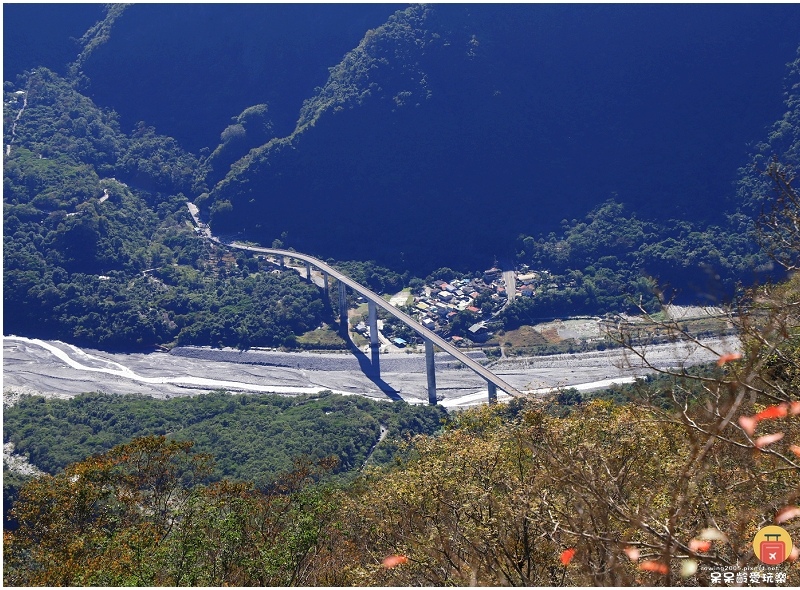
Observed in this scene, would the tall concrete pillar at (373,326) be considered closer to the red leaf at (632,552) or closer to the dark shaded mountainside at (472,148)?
the dark shaded mountainside at (472,148)

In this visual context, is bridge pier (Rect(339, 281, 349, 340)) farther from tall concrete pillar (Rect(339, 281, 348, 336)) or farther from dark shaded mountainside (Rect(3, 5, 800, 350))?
dark shaded mountainside (Rect(3, 5, 800, 350))

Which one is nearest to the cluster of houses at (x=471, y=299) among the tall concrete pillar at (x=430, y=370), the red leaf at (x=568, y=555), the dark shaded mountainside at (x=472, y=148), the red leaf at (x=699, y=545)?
the dark shaded mountainside at (x=472, y=148)

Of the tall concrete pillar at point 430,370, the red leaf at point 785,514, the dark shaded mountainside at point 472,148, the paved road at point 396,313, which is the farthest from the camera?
the dark shaded mountainside at point 472,148

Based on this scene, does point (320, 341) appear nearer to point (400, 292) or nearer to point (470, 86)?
point (400, 292)

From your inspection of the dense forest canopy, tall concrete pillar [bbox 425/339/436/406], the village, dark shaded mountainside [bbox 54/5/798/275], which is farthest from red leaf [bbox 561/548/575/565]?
dark shaded mountainside [bbox 54/5/798/275]

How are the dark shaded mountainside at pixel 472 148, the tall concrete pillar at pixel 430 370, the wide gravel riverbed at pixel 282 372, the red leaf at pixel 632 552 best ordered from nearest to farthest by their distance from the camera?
1. the red leaf at pixel 632 552
2. the tall concrete pillar at pixel 430 370
3. the wide gravel riverbed at pixel 282 372
4. the dark shaded mountainside at pixel 472 148

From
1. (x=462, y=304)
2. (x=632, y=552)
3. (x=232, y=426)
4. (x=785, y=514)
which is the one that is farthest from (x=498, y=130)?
(x=632, y=552)

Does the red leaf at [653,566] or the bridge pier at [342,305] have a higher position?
the bridge pier at [342,305]
